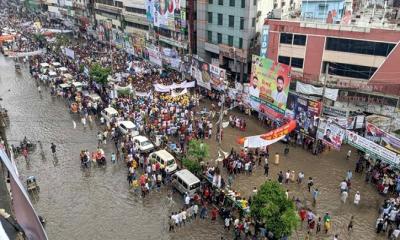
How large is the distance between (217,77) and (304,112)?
1152cm

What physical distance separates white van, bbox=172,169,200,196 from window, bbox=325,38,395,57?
1897cm

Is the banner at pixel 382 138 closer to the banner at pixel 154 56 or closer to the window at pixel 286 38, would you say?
the window at pixel 286 38

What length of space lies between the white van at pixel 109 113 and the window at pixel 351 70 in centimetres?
2036

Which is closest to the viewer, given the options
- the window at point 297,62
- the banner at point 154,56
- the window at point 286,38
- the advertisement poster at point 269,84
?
the advertisement poster at point 269,84

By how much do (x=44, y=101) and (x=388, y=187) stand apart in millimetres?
34736

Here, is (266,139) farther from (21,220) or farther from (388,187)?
(21,220)

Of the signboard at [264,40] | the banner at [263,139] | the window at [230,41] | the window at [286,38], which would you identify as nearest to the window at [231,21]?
the window at [230,41]

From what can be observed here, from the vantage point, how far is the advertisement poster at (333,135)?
26.0 metres

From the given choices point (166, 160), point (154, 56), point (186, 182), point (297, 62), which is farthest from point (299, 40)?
point (186, 182)

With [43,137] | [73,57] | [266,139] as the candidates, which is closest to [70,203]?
[43,137]

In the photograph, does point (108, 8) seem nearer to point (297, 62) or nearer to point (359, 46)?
point (297, 62)

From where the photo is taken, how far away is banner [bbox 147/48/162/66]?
147ft

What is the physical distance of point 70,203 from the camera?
77.5 ft

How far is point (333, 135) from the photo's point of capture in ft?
87.0
